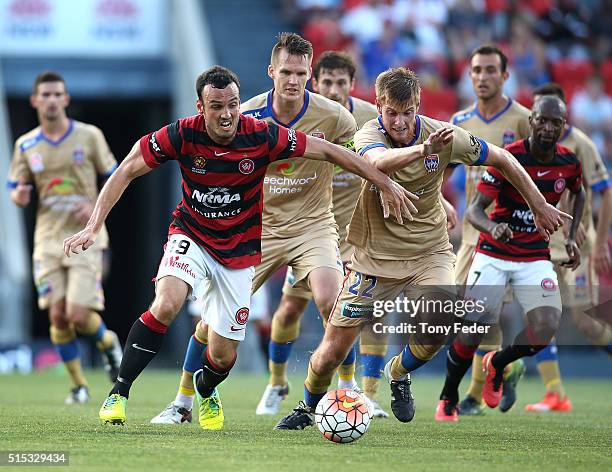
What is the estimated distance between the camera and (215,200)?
299 inches

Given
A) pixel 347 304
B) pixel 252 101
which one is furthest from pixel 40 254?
pixel 347 304

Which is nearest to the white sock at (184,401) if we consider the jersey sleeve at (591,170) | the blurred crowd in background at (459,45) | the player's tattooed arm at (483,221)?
the player's tattooed arm at (483,221)

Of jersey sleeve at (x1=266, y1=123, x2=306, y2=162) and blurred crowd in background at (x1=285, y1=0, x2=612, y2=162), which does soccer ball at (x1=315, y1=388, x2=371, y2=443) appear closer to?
jersey sleeve at (x1=266, y1=123, x2=306, y2=162)

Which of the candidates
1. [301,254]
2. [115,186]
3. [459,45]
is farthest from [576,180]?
→ [459,45]

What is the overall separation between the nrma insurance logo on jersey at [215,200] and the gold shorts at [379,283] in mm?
970

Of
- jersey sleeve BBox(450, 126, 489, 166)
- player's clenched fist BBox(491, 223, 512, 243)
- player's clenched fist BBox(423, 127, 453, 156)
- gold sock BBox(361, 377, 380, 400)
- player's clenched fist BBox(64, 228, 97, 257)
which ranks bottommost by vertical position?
gold sock BBox(361, 377, 380, 400)

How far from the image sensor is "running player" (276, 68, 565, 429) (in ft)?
25.0

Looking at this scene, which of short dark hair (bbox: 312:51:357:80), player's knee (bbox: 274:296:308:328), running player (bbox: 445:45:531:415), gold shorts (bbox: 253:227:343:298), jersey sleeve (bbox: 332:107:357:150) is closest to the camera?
gold shorts (bbox: 253:227:343:298)

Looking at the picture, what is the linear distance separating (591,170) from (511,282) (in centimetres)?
187

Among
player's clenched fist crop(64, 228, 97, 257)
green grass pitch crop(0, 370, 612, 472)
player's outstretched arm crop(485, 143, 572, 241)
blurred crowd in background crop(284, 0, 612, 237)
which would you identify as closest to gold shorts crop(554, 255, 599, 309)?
green grass pitch crop(0, 370, 612, 472)

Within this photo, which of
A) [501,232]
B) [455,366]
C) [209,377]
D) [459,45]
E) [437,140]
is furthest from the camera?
[459,45]

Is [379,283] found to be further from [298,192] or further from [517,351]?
[517,351]

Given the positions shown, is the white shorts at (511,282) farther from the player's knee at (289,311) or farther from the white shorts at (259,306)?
the white shorts at (259,306)

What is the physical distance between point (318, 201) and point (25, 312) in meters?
8.89
